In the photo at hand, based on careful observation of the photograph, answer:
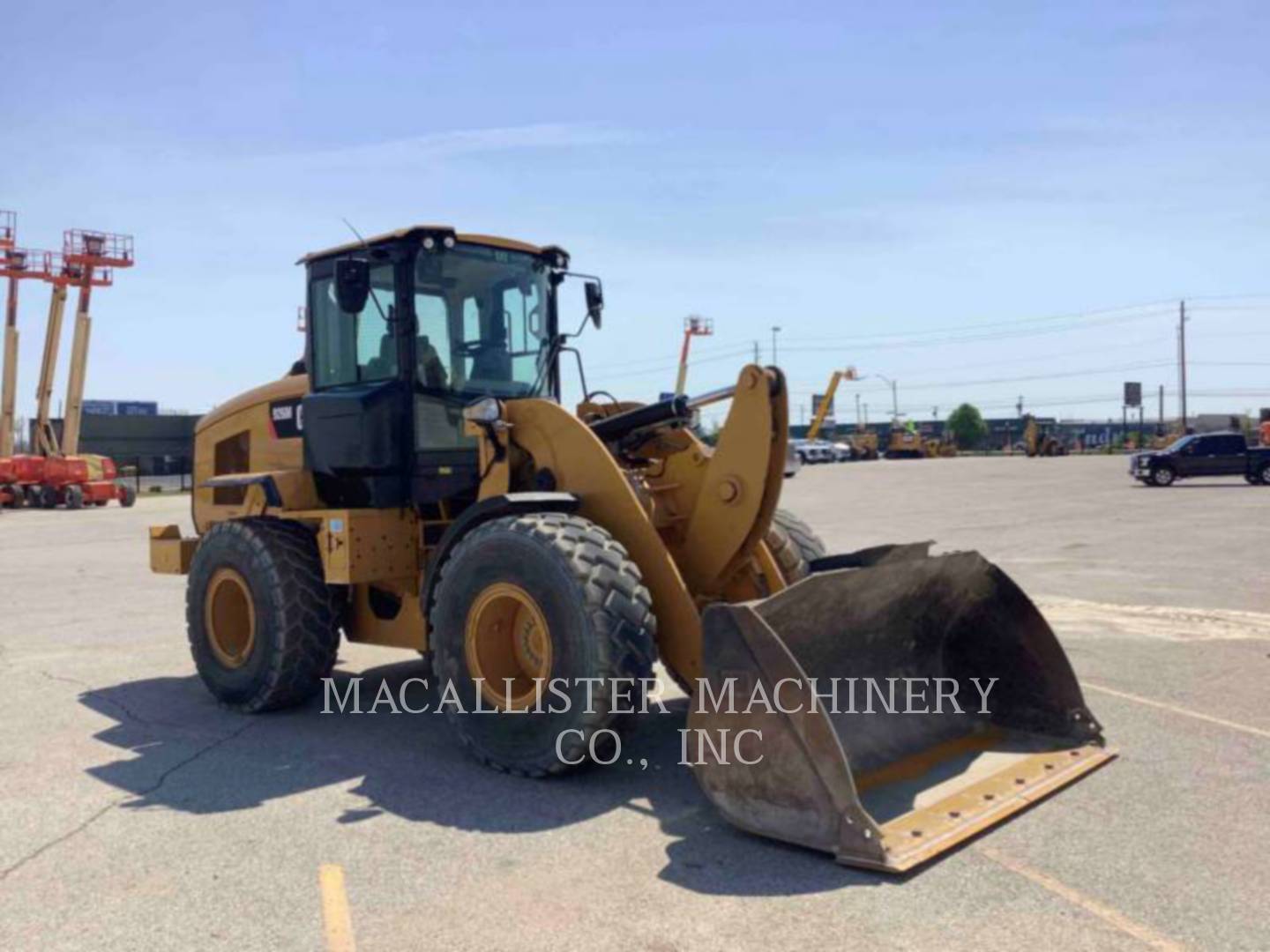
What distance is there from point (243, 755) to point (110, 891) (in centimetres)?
188

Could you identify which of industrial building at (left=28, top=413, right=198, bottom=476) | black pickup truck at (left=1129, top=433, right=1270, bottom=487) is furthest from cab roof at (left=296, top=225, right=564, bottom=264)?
industrial building at (left=28, top=413, right=198, bottom=476)

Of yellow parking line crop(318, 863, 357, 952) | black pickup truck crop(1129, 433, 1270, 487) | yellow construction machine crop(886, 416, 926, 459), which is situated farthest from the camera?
yellow construction machine crop(886, 416, 926, 459)

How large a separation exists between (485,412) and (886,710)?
2.63m

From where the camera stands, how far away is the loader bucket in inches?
173

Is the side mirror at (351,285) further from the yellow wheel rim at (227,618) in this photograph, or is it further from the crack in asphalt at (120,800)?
the crack in asphalt at (120,800)

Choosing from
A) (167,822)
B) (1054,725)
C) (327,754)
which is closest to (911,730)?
(1054,725)

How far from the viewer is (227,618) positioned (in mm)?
7543

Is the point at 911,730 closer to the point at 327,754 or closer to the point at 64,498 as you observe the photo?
the point at 327,754

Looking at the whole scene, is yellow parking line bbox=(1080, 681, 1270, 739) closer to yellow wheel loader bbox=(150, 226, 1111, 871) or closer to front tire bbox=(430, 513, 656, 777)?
yellow wheel loader bbox=(150, 226, 1111, 871)

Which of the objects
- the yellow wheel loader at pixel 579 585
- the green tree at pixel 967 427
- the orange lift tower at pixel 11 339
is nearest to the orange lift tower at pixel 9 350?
the orange lift tower at pixel 11 339

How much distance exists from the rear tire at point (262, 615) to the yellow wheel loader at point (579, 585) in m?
0.02

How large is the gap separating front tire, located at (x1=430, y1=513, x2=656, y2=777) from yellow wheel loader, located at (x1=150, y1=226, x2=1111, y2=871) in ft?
0.04

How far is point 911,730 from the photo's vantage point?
217 inches

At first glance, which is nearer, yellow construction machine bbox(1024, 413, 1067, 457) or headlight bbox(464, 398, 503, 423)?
headlight bbox(464, 398, 503, 423)
